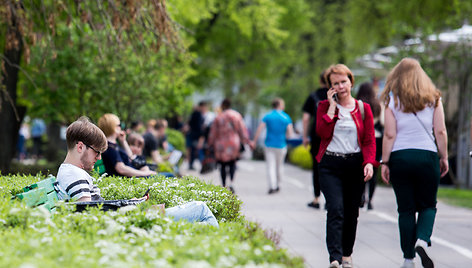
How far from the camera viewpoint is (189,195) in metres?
6.39

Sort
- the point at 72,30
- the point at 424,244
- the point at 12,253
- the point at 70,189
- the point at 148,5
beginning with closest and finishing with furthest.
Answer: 1. the point at 12,253
2. the point at 70,189
3. the point at 424,244
4. the point at 148,5
5. the point at 72,30

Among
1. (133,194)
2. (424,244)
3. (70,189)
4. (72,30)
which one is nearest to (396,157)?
(424,244)

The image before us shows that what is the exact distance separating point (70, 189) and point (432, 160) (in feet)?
9.34

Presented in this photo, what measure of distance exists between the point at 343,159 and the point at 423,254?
3.35 feet

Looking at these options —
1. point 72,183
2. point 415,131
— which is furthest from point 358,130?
point 72,183

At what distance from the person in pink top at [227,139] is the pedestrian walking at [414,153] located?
872 centimetres

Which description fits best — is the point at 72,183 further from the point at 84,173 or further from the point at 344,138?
the point at 344,138

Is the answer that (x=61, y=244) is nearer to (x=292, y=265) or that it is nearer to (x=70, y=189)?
(x=292, y=265)

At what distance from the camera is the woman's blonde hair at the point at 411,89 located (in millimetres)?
6383

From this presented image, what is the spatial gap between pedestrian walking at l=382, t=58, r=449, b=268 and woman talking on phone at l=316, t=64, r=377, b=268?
0.25 meters

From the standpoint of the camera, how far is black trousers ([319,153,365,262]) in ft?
21.4

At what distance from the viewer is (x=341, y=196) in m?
6.58

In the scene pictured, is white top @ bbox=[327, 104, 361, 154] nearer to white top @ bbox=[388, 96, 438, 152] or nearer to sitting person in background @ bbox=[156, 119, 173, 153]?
white top @ bbox=[388, 96, 438, 152]

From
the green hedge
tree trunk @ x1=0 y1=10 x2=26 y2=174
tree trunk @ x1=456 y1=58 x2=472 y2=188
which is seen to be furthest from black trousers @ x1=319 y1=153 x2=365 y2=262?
tree trunk @ x1=456 y1=58 x2=472 y2=188
